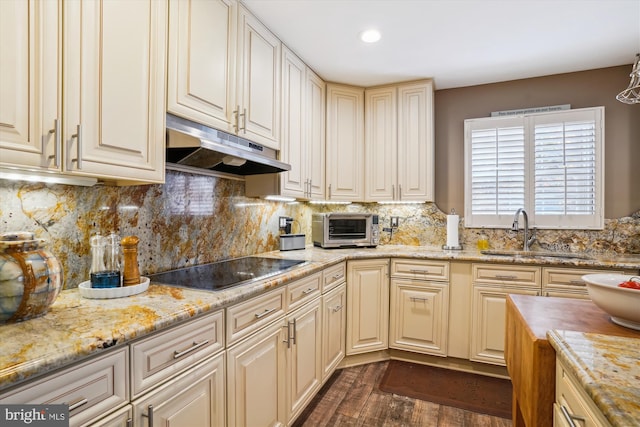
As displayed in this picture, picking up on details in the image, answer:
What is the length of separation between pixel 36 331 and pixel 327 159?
2573mm

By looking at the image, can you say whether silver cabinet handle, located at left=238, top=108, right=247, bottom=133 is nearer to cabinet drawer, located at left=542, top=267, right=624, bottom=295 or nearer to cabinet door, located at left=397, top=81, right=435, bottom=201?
cabinet door, located at left=397, top=81, right=435, bottom=201

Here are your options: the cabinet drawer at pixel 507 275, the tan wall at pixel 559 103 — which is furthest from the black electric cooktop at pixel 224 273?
the tan wall at pixel 559 103

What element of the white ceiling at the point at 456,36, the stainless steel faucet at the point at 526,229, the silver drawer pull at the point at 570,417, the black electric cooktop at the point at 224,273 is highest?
the white ceiling at the point at 456,36

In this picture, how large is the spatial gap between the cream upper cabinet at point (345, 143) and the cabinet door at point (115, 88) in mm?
1908

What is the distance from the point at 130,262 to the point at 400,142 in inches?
103

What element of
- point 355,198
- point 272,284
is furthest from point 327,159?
point 272,284

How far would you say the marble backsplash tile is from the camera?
1347 millimetres

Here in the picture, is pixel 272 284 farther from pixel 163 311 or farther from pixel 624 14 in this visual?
pixel 624 14

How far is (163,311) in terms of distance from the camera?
44.8 inches

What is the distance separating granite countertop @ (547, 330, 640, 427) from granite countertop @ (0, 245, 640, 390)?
1.11m

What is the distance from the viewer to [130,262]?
1.40 m

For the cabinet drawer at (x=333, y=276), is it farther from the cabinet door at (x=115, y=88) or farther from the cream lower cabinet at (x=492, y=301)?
the cabinet door at (x=115, y=88)

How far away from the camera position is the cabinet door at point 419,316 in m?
2.77

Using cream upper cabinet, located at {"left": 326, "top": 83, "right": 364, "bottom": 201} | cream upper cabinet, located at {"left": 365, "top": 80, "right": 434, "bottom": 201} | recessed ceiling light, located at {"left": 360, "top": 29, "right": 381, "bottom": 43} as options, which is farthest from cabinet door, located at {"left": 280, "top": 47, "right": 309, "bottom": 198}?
cream upper cabinet, located at {"left": 365, "top": 80, "right": 434, "bottom": 201}
